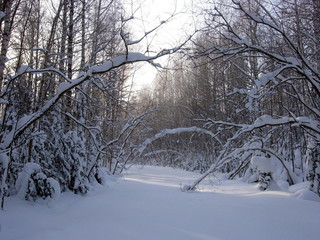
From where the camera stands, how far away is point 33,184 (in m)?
4.65

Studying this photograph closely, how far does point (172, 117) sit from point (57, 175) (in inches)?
764

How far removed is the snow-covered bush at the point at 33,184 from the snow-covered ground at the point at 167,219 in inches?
6.6

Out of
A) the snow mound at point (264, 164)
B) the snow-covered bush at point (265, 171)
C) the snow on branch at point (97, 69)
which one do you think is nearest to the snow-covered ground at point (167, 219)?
the snow-covered bush at point (265, 171)

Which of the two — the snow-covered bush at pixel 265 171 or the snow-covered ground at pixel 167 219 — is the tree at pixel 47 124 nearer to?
the snow-covered ground at pixel 167 219

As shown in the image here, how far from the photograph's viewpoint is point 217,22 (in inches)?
192

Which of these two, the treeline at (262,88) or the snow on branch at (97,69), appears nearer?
the snow on branch at (97,69)

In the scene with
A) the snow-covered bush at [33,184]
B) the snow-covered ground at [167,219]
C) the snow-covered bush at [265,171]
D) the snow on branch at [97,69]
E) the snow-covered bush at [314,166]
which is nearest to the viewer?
the snow-covered ground at [167,219]

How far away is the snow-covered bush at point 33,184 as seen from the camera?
15.2ft

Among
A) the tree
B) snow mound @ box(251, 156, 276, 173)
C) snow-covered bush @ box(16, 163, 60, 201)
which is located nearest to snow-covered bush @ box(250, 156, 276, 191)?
snow mound @ box(251, 156, 276, 173)

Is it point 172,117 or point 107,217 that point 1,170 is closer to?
point 107,217

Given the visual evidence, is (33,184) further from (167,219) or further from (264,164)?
(264,164)

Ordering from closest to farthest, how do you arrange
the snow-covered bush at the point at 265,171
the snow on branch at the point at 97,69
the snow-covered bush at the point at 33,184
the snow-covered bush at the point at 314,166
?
the snow on branch at the point at 97,69
the snow-covered bush at the point at 33,184
the snow-covered bush at the point at 314,166
the snow-covered bush at the point at 265,171

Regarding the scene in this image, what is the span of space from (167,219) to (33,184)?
2.44 metres

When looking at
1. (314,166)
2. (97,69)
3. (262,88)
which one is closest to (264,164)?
(314,166)
